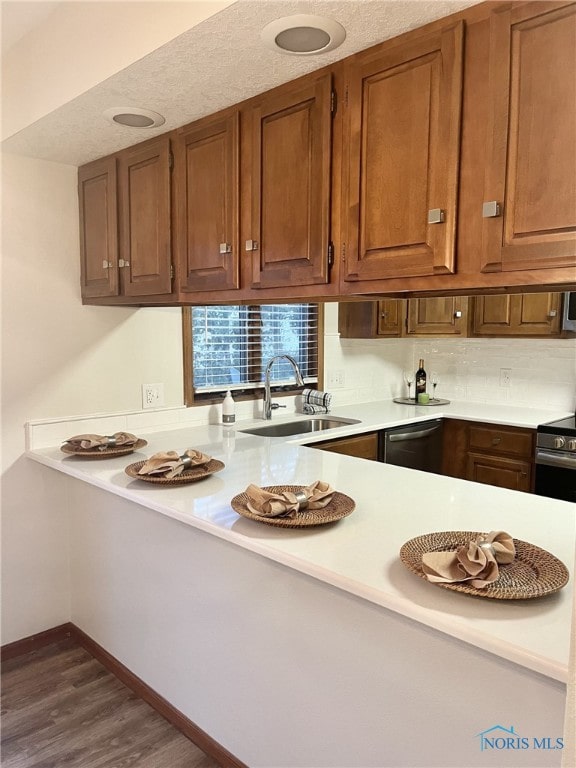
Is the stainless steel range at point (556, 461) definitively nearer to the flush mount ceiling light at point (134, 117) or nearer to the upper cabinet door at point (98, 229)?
the upper cabinet door at point (98, 229)

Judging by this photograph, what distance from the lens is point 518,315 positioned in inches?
139

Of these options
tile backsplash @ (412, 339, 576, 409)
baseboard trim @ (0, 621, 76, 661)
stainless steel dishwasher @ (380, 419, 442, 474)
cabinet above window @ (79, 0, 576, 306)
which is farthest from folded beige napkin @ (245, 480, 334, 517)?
tile backsplash @ (412, 339, 576, 409)

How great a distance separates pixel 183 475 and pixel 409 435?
5.73 ft

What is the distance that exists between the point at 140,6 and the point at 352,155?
71cm

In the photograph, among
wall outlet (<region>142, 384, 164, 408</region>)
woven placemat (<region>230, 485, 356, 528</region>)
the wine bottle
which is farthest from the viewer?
the wine bottle

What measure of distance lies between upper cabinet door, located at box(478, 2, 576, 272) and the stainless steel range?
200 centimetres

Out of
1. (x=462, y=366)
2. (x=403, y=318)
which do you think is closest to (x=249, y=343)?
(x=403, y=318)

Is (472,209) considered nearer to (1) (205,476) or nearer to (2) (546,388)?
(1) (205,476)

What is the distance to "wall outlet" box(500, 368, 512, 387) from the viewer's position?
3926 mm

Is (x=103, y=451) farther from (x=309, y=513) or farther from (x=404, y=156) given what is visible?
(x=404, y=156)

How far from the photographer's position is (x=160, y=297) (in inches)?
90.1

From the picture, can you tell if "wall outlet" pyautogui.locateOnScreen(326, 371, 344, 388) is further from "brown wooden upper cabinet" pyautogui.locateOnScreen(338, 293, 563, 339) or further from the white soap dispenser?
the white soap dispenser

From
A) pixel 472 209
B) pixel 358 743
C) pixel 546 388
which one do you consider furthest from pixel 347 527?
pixel 546 388

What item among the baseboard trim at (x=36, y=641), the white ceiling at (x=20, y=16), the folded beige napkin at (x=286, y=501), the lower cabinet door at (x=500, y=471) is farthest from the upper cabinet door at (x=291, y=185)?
the lower cabinet door at (x=500, y=471)
